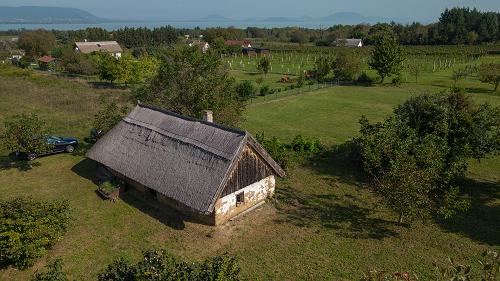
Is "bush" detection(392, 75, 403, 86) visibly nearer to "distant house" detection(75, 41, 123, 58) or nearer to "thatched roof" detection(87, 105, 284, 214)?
"thatched roof" detection(87, 105, 284, 214)

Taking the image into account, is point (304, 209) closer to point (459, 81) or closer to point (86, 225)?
point (86, 225)

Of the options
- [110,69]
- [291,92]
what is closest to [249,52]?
[110,69]

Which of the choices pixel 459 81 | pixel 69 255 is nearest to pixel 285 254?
pixel 69 255

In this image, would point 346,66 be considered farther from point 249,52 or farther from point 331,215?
point 249,52

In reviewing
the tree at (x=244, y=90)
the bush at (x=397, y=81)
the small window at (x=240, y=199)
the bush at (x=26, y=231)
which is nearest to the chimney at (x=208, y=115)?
the small window at (x=240, y=199)

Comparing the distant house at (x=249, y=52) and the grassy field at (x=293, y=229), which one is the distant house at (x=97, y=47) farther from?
the grassy field at (x=293, y=229)

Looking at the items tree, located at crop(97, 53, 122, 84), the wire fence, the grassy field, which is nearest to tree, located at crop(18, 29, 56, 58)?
tree, located at crop(97, 53, 122, 84)
